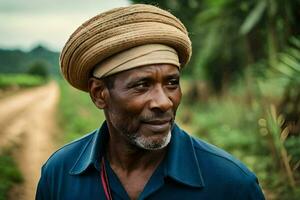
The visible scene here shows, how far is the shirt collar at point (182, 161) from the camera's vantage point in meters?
2.01

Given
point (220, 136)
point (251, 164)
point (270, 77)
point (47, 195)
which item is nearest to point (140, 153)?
point (47, 195)

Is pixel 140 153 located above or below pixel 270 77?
above

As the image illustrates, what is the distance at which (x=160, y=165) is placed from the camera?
2.13m

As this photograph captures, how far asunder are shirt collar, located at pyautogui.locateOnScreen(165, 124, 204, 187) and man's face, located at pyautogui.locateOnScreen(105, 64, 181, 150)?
0.06 metres

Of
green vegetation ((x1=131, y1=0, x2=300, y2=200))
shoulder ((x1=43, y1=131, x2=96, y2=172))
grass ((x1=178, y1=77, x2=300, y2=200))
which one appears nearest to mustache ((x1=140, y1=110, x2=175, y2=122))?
shoulder ((x1=43, y1=131, x2=96, y2=172))

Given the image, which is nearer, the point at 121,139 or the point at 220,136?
the point at 121,139

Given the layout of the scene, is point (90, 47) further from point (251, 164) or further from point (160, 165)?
point (251, 164)

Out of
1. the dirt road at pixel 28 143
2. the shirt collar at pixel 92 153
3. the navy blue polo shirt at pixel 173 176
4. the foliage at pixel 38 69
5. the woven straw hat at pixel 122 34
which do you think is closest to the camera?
the navy blue polo shirt at pixel 173 176

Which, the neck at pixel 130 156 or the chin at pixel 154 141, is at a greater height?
the chin at pixel 154 141

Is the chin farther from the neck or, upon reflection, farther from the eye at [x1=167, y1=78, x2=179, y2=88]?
the eye at [x1=167, y1=78, x2=179, y2=88]

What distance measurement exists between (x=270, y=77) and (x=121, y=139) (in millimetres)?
4619

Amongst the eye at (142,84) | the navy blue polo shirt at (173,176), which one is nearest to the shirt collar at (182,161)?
the navy blue polo shirt at (173,176)

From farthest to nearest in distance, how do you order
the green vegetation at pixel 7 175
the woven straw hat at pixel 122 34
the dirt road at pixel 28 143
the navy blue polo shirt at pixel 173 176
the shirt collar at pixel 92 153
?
the dirt road at pixel 28 143
the green vegetation at pixel 7 175
the shirt collar at pixel 92 153
the woven straw hat at pixel 122 34
the navy blue polo shirt at pixel 173 176

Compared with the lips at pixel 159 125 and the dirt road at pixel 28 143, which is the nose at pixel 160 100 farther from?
the dirt road at pixel 28 143
